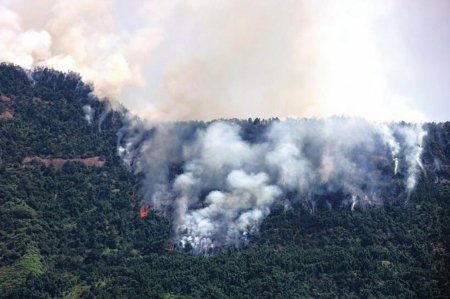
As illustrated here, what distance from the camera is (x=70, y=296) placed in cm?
19262

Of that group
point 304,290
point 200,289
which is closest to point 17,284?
point 200,289

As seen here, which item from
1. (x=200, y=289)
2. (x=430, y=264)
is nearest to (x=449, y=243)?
(x=430, y=264)

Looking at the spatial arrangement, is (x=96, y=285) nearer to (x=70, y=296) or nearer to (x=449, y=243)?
(x=70, y=296)

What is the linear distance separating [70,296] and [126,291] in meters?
11.9

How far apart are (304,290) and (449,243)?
1304 inches

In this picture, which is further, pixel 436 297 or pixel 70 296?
pixel 70 296

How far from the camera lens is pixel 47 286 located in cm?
19262

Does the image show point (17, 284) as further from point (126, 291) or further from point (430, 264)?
point (430, 264)

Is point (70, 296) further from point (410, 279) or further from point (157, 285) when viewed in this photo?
point (410, 279)

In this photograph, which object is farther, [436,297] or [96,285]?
[96,285]

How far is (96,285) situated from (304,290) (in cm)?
4484

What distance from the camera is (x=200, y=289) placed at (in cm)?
19638

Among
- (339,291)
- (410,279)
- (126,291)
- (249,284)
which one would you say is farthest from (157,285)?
(410,279)

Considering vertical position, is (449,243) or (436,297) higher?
(449,243)
